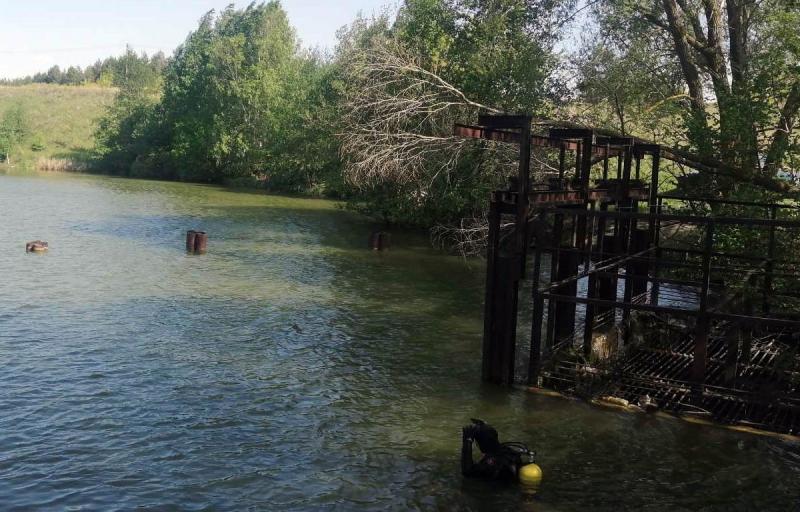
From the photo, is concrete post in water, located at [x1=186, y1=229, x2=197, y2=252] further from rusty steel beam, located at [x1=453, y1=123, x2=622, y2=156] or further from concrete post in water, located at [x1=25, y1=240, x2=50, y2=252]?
rusty steel beam, located at [x1=453, y1=123, x2=622, y2=156]

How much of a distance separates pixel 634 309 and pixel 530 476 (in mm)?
3983

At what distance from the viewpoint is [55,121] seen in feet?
330

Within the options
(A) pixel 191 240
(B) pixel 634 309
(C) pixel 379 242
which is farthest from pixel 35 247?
(B) pixel 634 309

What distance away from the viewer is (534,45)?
91.7ft

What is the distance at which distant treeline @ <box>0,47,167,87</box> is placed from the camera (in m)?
132

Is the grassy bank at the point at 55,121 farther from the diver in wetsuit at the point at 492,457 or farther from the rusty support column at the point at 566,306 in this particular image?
the diver in wetsuit at the point at 492,457

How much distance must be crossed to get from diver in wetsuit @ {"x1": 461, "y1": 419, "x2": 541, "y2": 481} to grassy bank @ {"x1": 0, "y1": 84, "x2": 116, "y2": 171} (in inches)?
3093

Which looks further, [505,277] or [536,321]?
[505,277]

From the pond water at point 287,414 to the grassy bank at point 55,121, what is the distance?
2440 inches

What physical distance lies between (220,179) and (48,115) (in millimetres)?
42727

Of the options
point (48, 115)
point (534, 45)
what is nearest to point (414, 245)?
point (534, 45)

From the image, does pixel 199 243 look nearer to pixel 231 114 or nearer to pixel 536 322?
pixel 536 322

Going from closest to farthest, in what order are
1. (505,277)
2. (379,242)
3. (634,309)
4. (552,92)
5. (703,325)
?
(703,325) < (634,309) < (505,277) < (552,92) < (379,242)

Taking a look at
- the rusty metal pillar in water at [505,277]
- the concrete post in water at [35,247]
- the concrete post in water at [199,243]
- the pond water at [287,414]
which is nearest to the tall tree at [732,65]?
the rusty metal pillar in water at [505,277]
